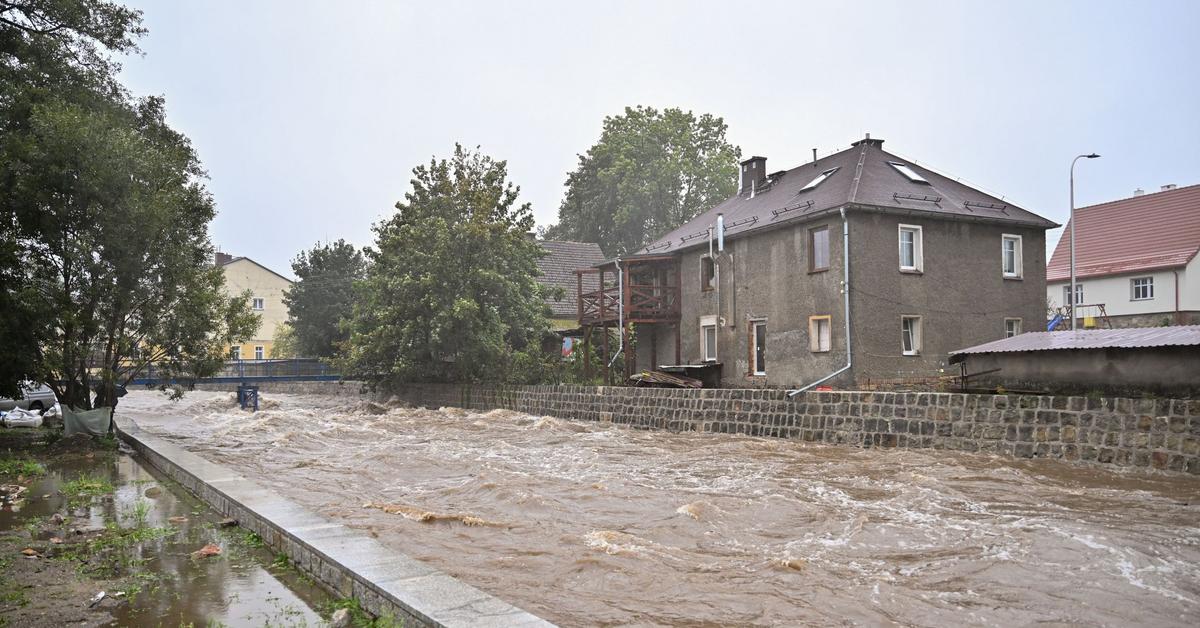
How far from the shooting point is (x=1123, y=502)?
1107 cm

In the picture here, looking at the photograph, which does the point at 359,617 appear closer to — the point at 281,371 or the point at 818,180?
the point at 818,180

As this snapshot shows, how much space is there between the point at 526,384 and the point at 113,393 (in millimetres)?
14339

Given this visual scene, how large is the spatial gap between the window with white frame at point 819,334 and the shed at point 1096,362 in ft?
21.3

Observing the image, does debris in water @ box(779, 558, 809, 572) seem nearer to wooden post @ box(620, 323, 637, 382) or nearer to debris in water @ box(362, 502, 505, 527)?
debris in water @ box(362, 502, 505, 527)

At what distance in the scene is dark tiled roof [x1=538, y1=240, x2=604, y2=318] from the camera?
4247 centimetres

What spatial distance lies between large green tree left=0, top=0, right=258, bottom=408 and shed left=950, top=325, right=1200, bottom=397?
1550cm

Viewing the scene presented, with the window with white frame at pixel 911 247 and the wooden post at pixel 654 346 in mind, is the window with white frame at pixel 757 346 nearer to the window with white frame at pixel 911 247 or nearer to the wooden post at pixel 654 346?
the window with white frame at pixel 911 247

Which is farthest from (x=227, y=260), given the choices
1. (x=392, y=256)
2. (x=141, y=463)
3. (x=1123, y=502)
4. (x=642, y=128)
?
(x=1123, y=502)

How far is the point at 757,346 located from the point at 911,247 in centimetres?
527

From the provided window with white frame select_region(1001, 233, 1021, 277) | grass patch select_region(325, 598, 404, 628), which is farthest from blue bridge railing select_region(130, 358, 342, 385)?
grass patch select_region(325, 598, 404, 628)

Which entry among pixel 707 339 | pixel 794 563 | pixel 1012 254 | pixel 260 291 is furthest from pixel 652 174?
pixel 794 563

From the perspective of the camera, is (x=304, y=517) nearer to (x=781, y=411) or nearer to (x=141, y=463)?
(x=141, y=463)

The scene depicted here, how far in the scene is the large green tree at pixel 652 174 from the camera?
5272 cm

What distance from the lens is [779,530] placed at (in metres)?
9.94
